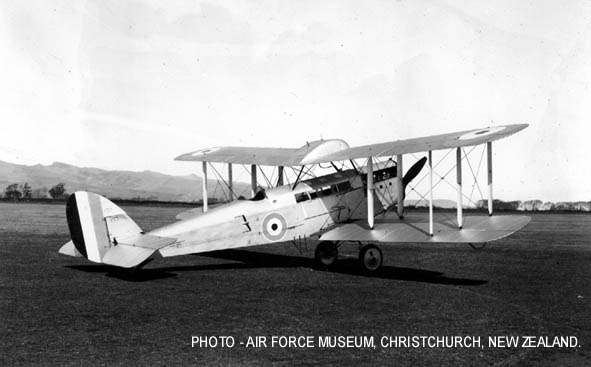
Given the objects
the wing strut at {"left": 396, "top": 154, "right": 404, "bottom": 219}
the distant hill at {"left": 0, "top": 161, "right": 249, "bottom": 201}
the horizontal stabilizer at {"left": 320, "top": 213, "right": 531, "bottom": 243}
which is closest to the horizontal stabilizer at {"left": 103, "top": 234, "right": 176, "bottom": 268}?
the horizontal stabilizer at {"left": 320, "top": 213, "right": 531, "bottom": 243}

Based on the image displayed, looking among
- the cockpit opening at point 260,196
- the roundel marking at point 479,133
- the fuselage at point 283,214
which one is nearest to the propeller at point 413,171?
the fuselage at point 283,214

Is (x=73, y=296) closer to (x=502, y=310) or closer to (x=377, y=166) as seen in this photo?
(x=502, y=310)

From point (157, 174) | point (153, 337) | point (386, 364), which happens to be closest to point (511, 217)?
point (386, 364)

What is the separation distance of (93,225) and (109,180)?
133215mm

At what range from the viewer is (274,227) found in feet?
43.2

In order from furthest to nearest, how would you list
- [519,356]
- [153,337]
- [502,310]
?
1. [502,310]
2. [153,337]
3. [519,356]

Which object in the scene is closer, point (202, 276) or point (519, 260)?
point (202, 276)

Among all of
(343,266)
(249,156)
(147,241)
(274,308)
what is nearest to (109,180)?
(249,156)

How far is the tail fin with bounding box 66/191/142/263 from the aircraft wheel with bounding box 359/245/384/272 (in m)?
4.96

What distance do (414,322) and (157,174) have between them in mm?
154692

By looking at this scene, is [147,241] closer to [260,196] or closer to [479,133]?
[260,196]

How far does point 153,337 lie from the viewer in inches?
282

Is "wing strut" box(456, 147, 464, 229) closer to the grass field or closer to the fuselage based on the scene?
the grass field

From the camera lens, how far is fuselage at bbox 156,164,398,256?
40.1 feet
